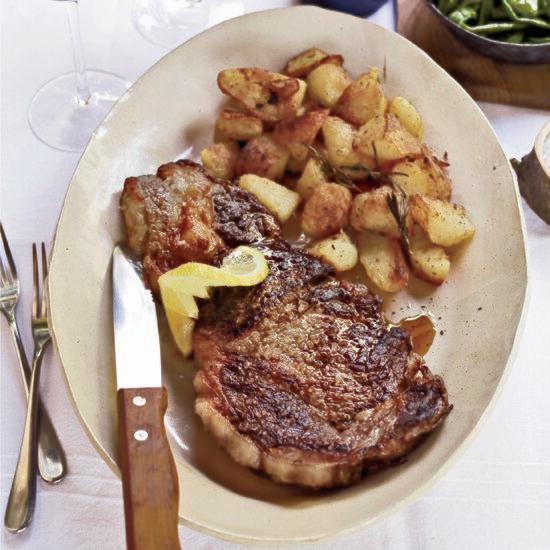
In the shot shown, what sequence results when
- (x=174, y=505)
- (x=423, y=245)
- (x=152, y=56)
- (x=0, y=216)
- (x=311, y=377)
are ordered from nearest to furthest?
(x=174, y=505) < (x=311, y=377) < (x=423, y=245) < (x=0, y=216) < (x=152, y=56)

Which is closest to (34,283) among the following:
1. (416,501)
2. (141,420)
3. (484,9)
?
(141,420)

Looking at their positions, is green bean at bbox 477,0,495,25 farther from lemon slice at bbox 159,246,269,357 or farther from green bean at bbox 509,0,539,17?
lemon slice at bbox 159,246,269,357

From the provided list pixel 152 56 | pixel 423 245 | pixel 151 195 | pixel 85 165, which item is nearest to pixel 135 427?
pixel 151 195

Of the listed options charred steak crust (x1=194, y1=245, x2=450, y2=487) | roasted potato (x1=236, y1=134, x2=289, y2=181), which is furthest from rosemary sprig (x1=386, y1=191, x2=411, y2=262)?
roasted potato (x1=236, y1=134, x2=289, y2=181)

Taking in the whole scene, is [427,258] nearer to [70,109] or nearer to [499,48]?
[499,48]

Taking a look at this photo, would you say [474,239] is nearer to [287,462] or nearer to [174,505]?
[287,462]

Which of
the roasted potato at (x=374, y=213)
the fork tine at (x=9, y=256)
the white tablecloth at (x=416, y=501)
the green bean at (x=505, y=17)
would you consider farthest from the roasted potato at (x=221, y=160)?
the green bean at (x=505, y=17)

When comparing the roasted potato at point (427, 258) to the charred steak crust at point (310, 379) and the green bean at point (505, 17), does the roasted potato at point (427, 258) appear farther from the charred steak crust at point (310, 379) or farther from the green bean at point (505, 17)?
the green bean at point (505, 17)
